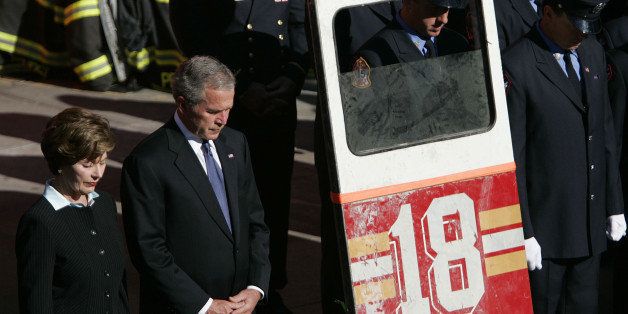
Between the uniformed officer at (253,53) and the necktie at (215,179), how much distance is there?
135 cm

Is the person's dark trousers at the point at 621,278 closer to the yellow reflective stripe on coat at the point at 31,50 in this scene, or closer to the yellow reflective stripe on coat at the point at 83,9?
the yellow reflective stripe on coat at the point at 83,9

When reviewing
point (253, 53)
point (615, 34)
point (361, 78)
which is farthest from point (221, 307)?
point (615, 34)

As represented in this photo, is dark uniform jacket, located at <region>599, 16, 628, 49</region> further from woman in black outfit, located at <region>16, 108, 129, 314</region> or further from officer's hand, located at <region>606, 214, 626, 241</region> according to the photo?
woman in black outfit, located at <region>16, 108, 129, 314</region>

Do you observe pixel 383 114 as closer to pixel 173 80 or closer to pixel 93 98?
pixel 173 80

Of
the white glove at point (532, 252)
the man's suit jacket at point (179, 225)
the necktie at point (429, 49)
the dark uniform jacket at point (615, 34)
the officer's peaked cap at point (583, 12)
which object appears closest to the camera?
the man's suit jacket at point (179, 225)

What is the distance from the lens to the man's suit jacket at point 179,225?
454 centimetres

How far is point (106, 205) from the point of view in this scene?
4.52 meters

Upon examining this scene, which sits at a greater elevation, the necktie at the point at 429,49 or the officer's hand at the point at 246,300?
the necktie at the point at 429,49

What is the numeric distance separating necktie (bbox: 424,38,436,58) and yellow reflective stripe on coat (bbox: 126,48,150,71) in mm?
6603

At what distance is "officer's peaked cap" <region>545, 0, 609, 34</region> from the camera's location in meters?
5.24

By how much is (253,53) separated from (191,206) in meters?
1.66

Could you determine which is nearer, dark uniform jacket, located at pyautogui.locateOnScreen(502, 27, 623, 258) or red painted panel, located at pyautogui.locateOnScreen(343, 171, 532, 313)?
red painted panel, located at pyautogui.locateOnScreen(343, 171, 532, 313)

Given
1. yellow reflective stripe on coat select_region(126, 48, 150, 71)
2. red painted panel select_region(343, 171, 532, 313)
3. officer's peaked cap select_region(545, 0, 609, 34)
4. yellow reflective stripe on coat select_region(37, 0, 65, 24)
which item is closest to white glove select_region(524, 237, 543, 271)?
red painted panel select_region(343, 171, 532, 313)

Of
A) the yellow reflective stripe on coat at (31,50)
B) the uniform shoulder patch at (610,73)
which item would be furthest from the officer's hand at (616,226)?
the yellow reflective stripe on coat at (31,50)
